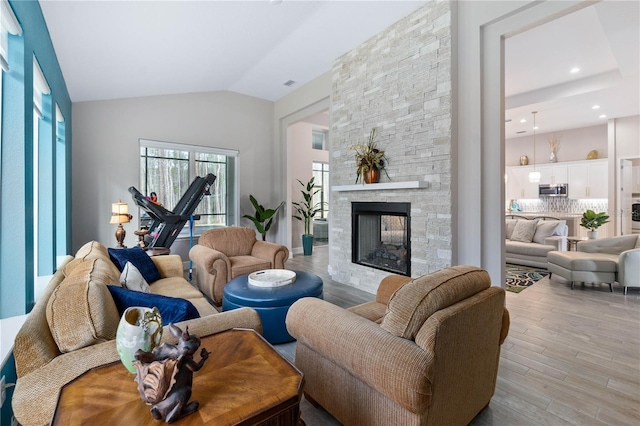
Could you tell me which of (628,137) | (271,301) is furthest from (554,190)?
(271,301)

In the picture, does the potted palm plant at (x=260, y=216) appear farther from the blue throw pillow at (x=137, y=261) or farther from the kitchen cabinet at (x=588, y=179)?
the kitchen cabinet at (x=588, y=179)

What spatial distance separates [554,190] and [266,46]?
7.93m

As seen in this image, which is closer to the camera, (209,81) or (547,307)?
(547,307)

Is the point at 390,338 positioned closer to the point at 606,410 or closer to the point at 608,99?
the point at 606,410

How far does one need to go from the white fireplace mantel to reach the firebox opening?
0.23 m

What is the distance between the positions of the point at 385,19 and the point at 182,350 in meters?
4.14

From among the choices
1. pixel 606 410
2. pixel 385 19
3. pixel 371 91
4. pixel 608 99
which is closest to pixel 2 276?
pixel 606 410

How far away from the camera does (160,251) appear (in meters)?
4.06

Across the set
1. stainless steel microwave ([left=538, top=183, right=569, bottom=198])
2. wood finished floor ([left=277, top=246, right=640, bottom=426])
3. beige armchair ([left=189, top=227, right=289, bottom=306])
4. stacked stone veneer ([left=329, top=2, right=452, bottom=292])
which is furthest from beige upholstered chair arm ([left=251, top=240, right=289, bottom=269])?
stainless steel microwave ([left=538, top=183, right=569, bottom=198])

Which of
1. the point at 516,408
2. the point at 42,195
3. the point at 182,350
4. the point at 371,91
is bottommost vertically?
the point at 516,408

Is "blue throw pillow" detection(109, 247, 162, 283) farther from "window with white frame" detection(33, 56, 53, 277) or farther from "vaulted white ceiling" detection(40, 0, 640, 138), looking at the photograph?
"vaulted white ceiling" detection(40, 0, 640, 138)

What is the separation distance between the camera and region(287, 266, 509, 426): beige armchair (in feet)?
3.97

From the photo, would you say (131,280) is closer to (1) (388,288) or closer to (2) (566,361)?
(1) (388,288)

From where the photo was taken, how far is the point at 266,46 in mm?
4090
